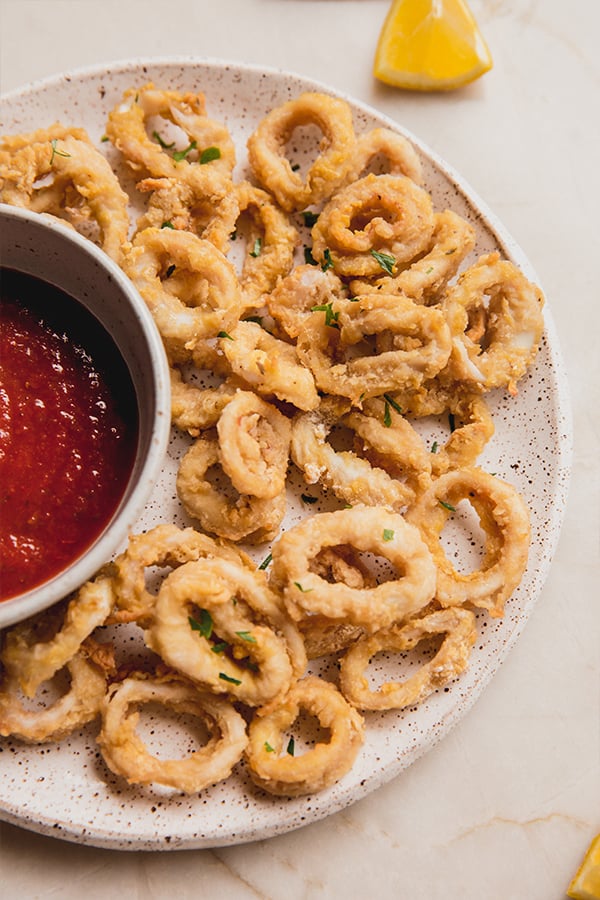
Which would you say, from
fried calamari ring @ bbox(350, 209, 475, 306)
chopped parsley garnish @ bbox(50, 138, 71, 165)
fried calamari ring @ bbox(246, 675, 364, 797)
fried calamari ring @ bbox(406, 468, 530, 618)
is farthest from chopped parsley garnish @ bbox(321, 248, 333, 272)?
fried calamari ring @ bbox(246, 675, 364, 797)

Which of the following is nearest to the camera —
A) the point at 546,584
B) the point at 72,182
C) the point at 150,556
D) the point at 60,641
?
the point at 60,641

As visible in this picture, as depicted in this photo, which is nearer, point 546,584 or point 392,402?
point 392,402

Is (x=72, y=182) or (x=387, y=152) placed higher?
(x=387, y=152)

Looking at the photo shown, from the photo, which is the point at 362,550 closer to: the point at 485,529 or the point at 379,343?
the point at 485,529

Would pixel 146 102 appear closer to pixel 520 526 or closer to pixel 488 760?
pixel 520 526

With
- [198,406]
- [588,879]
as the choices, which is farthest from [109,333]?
[588,879]

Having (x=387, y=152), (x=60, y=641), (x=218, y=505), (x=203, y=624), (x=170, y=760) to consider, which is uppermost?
(x=387, y=152)
